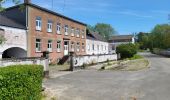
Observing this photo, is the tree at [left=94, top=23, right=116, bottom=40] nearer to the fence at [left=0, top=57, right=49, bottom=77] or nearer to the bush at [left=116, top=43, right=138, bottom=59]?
the bush at [left=116, top=43, right=138, bottom=59]

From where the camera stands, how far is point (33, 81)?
994cm

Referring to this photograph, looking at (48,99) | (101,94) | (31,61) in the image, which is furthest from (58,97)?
(31,61)

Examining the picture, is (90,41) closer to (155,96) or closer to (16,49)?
(16,49)

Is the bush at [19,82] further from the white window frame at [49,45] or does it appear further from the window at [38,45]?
the white window frame at [49,45]

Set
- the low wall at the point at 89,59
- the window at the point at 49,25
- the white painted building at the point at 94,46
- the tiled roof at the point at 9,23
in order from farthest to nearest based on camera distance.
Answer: the white painted building at the point at 94,46, the window at the point at 49,25, the tiled roof at the point at 9,23, the low wall at the point at 89,59

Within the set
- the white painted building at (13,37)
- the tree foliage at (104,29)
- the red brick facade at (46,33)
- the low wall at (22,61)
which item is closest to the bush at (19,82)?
the low wall at (22,61)

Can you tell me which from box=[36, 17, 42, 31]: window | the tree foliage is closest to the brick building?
box=[36, 17, 42, 31]: window

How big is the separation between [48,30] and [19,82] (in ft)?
109

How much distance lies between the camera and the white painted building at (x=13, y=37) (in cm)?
3105

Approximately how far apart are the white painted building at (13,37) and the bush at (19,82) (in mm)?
21236

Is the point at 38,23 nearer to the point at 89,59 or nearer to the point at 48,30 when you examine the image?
the point at 48,30

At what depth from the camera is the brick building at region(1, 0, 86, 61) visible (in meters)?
35.8

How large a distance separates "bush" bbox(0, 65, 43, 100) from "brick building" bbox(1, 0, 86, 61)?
19.5 meters

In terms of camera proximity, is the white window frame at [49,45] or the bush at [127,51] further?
the bush at [127,51]
